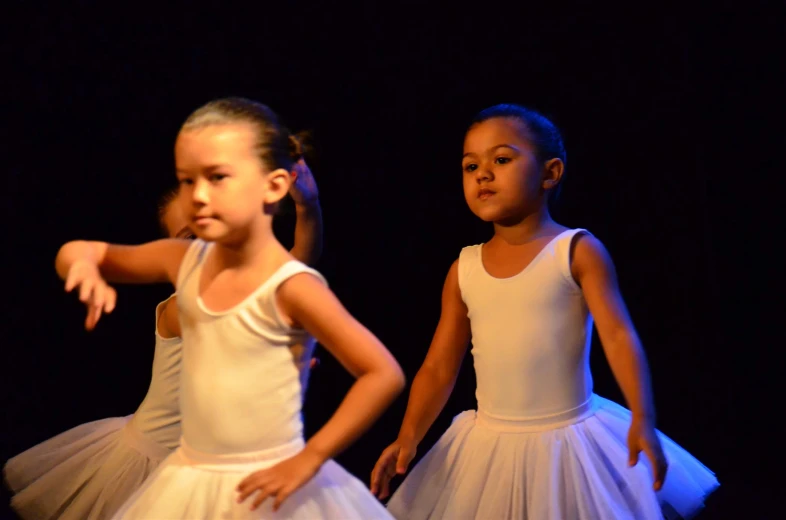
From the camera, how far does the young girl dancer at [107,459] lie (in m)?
2.19

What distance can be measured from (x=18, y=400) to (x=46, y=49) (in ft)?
3.55

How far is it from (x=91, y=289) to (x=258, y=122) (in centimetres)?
39

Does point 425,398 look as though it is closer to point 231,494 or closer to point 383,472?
point 383,472

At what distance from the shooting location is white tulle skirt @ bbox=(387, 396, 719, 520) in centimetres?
193

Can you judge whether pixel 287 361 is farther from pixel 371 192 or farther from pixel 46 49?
pixel 46 49

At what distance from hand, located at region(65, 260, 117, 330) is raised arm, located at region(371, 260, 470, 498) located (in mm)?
802

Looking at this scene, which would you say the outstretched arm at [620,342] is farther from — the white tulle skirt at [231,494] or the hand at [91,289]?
the hand at [91,289]

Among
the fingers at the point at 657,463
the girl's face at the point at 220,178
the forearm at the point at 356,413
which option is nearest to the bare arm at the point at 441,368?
the fingers at the point at 657,463

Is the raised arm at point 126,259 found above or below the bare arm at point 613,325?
above

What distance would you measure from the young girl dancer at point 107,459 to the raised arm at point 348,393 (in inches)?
23.9

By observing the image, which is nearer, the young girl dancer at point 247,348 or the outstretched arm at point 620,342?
the young girl dancer at point 247,348

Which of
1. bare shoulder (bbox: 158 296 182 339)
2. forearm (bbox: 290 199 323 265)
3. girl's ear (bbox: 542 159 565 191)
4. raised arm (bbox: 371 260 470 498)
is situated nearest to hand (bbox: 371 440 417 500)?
raised arm (bbox: 371 260 470 498)

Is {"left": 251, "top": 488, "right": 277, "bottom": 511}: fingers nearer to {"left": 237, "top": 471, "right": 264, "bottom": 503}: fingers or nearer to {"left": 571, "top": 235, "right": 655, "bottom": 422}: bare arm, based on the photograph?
{"left": 237, "top": 471, "right": 264, "bottom": 503}: fingers

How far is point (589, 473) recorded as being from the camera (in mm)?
1936
